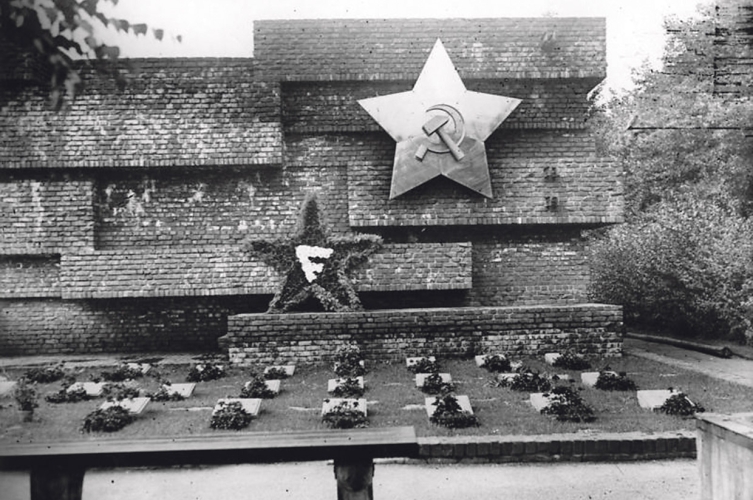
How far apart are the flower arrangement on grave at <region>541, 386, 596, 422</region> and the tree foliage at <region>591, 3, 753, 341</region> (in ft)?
15.5

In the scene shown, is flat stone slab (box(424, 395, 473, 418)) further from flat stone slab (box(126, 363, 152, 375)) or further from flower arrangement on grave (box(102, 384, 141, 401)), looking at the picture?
flat stone slab (box(126, 363, 152, 375))

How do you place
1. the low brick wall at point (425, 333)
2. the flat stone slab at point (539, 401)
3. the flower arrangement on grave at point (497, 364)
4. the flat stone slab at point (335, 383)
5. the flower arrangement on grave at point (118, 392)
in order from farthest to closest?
1. the low brick wall at point (425, 333)
2. the flower arrangement on grave at point (497, 364)
3. the flat stone slab at point (335, 383)
4. the flower arrangement on grave at point (118, 392)
5. the flat stone slab at point (539, 401)

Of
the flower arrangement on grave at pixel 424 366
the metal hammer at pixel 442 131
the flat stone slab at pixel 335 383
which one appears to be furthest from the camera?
the metal hammer at pixel 442 131

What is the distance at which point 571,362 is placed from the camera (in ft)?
30.1

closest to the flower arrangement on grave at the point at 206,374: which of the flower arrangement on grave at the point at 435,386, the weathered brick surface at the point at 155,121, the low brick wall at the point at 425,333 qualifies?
the low brick wall at the point at 425,333

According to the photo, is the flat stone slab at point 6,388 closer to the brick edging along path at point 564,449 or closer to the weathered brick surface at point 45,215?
the weathered brick surface at point 45,215

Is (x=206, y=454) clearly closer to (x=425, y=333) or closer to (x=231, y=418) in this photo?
(x=231, y=418)

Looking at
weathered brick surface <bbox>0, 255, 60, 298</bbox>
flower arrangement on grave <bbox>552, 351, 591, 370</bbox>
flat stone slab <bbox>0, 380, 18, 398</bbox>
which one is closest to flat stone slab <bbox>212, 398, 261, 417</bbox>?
flat stone slab <bbox>0, 380, 18, 398</bbox>

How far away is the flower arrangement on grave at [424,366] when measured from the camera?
891cm

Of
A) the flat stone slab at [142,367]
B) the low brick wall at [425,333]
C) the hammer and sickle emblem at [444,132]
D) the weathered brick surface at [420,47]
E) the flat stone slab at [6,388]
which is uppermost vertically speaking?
the weathered brick surface at [420,47]

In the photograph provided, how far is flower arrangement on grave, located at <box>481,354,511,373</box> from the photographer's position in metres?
9.02

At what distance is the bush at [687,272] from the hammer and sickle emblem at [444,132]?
5.18m

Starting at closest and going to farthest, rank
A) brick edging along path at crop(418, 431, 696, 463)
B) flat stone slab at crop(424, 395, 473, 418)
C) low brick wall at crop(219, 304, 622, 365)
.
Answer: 1. brick edging along path at crop(418, 431, 696, 463)
2. flat stone slab at crop(424, 395, 473, 418)
3. low brick wall at crop(219, 304, 622, 365)

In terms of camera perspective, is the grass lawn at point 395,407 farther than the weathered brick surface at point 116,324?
No
